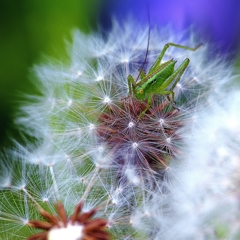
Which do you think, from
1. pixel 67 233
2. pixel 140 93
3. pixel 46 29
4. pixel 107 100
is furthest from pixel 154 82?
pixel 46 29

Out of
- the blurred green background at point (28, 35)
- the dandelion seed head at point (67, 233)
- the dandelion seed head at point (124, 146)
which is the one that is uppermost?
the blurred green background at point (28, 35)

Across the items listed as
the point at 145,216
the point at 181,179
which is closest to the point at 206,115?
the point at 181,179

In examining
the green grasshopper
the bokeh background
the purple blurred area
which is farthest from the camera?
the purple blurred area

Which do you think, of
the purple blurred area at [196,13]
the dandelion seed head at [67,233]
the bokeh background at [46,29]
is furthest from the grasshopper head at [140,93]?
the purple blurred area at [196,13]

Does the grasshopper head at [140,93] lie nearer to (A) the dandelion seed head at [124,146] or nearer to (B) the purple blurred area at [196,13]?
(A) the dandelion seed head at [124,146]

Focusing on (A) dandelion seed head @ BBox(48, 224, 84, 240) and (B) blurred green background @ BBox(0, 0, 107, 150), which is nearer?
(A) dandelion seed head @ BBox(48, 224, 84, 240)

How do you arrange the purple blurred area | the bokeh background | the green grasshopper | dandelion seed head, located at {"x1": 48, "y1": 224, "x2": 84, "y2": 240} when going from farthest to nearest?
the purple blurred area < the bokeh background < the green grasshopper < dandelion seed head, located at {"x1": 48, "y1": 224, "x2": 84, "y2": 240}

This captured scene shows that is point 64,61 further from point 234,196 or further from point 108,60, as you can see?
point 234,196

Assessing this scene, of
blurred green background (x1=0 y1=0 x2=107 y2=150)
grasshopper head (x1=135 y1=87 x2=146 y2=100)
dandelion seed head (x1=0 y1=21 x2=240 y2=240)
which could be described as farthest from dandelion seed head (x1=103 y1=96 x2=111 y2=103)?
blurred green background (x1=0 y1=0 x2=107 y2=150)

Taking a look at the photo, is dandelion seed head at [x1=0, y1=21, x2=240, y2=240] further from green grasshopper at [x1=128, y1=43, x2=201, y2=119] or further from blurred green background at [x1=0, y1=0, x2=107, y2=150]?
blurred green background at [x1=0, y1=0, x2=107, y2=150]
